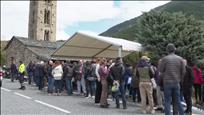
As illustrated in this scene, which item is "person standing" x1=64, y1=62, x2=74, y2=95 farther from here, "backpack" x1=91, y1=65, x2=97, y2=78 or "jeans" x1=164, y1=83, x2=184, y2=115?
"jeans" x1=164, y1=83, x2=184, y2=115

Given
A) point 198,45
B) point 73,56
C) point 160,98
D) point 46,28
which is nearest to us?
point 160,98

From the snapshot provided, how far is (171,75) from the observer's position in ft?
30.0

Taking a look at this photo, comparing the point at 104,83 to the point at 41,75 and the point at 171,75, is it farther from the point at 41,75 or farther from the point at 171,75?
the point at 41,75

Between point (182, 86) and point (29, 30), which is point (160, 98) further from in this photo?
point (29, 30)

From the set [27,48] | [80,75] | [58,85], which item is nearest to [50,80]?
[58,85]

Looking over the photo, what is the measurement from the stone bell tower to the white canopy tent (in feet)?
205

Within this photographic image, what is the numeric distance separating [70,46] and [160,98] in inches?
466

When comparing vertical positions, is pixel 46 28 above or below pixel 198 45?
above

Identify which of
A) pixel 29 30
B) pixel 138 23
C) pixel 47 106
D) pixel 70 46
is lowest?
pixel 47 106

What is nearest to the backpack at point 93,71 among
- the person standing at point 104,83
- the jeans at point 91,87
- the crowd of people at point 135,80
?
the crowd of people at point 135,80

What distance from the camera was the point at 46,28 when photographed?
87562 mm

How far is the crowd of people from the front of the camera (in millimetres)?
9234

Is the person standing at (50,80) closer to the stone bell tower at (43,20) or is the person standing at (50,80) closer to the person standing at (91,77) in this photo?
the person standing at (91,77)

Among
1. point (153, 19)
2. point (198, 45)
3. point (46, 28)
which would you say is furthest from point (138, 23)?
point (46, 28)
